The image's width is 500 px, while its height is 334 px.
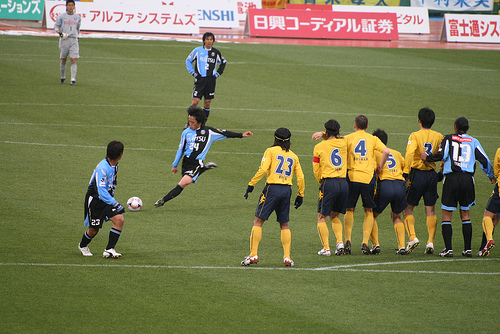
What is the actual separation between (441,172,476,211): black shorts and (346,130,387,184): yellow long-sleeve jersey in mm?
1091

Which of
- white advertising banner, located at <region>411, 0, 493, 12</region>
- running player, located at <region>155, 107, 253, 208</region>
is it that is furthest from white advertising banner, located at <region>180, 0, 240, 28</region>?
running player, located at <region>155, 107, 253, 208</region>

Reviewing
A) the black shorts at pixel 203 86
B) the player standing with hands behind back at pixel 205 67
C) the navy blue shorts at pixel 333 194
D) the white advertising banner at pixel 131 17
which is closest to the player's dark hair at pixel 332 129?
the navy blue shorts at pixel 333 194

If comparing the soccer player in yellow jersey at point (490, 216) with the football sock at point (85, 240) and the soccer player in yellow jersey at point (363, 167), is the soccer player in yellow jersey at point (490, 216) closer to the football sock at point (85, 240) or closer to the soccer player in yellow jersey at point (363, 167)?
the soccer player in yellow jersey at point (363, 167)

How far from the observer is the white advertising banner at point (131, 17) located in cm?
2744

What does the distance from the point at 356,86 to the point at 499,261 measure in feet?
44.5

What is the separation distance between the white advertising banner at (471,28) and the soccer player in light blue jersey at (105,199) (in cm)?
2707

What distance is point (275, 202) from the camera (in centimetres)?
852

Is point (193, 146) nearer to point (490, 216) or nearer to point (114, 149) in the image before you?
point (114, 149)

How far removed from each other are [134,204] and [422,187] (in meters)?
4.82

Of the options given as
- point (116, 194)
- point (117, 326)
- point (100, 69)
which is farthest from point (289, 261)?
point (100, 69)

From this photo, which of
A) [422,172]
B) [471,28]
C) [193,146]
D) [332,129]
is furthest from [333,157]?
[471,28]

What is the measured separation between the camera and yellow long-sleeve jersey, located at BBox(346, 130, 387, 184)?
9.29m

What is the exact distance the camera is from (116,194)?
12117mm

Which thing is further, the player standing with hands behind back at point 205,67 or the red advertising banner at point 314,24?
the red advertising banner at point 314,24
